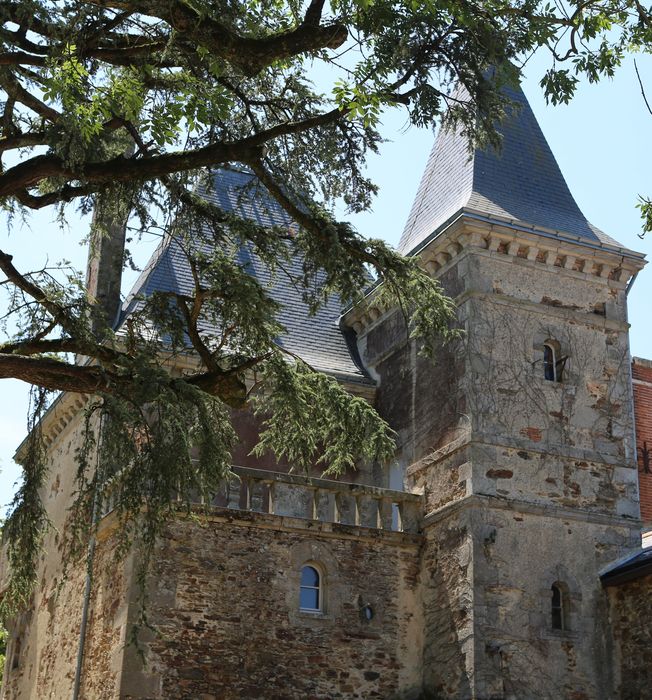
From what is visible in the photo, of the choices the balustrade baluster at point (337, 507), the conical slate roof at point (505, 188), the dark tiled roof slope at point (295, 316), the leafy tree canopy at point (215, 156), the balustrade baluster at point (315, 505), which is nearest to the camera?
the leafy tree canopy at point (215, 156)

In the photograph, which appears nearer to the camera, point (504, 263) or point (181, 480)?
point (181, 480)

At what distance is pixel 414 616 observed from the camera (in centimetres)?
1440

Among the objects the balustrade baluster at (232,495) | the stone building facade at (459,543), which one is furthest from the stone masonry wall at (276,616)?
the balustrade baluster at (232,495)

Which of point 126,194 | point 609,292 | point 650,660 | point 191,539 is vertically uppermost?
point 609,292

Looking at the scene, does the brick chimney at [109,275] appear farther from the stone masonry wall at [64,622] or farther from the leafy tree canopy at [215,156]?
the leafy tree canopy at [215,156]

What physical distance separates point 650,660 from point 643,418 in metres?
6.15

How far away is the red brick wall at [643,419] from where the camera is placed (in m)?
17.7

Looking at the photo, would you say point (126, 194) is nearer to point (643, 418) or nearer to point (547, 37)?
point (547, 37)

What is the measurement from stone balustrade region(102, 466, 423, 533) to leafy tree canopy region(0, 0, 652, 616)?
2.65 meters

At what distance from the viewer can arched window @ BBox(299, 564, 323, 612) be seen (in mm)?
14031

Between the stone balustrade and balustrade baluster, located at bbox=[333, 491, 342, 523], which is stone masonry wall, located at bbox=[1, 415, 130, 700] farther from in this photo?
balustrade baluster, located at bbox=[333, 491, 342, 523]

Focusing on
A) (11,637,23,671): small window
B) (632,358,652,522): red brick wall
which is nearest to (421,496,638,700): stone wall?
(632,358,652,522): red brick wall

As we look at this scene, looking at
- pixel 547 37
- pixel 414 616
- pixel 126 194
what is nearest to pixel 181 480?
pixel 126 194

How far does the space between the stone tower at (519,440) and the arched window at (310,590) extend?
1377 millimetres
